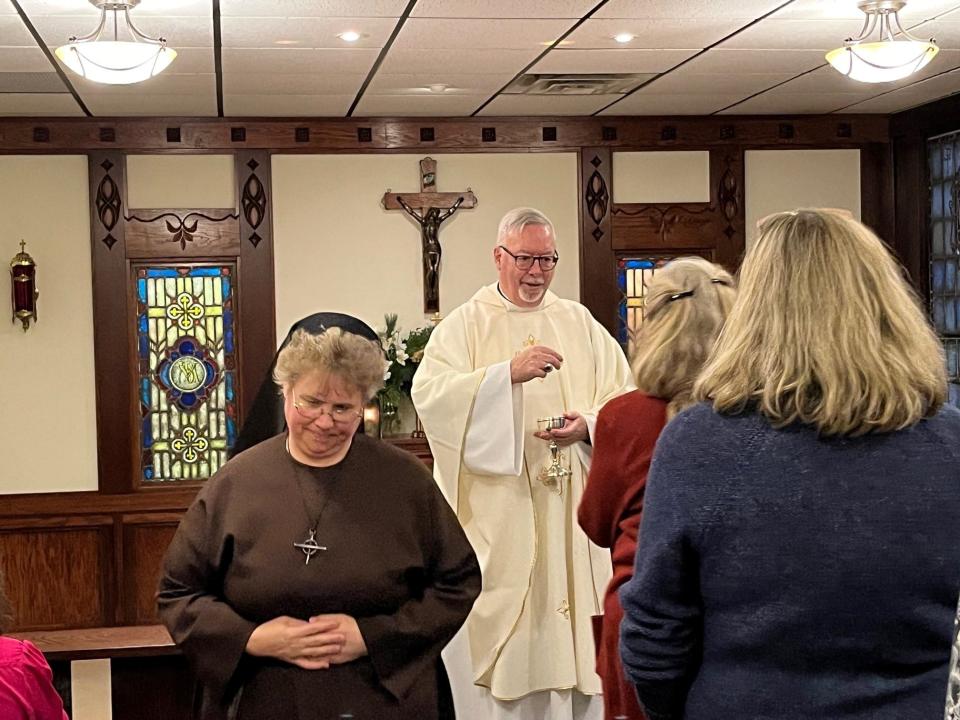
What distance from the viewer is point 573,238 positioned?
7492 millimetres

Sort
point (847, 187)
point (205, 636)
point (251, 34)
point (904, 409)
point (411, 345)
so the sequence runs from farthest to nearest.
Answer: point (847, 187) < point (411, 345) < point (251, 34) < point (205, 636) < point (904, 409)

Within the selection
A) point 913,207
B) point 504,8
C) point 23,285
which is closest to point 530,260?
point 504,8

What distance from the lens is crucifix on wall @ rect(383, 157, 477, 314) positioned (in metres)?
7.30

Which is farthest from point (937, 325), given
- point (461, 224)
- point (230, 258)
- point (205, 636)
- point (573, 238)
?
point (205, 636)

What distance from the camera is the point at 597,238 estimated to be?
24.5 feet

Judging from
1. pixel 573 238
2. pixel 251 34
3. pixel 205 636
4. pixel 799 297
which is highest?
pixel 251 34

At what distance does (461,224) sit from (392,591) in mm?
4967

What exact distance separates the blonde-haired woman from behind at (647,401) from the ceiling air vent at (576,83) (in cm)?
355

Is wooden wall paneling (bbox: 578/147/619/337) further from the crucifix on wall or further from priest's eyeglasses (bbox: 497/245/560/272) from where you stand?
priest's eyeglasses (bbox: 497/245/560/272)

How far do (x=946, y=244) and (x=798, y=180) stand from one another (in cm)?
102

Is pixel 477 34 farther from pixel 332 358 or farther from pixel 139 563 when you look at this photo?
pixel 139 563

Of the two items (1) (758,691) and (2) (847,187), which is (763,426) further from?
(2) (847,187)

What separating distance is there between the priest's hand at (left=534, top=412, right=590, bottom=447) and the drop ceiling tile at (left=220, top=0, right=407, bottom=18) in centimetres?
156

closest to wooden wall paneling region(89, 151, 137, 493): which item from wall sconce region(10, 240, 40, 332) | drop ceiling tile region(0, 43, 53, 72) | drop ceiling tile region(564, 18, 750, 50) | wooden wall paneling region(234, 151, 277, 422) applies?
wall sconce region(10, 240, 40, 332)
